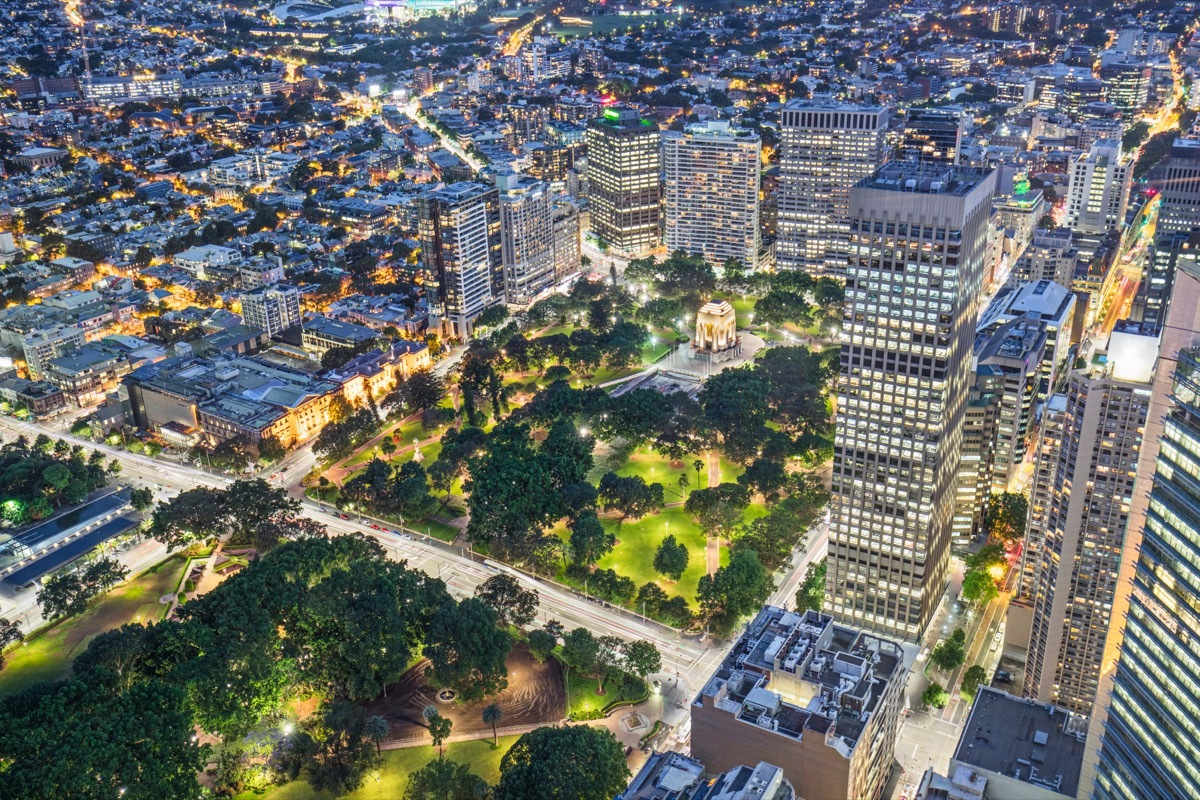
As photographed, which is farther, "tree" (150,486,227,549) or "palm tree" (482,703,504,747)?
"tree" (150,486,227,549)

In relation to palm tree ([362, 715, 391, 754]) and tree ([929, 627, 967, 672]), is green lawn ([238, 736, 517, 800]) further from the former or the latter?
tree ([929, 627, 967, 672])

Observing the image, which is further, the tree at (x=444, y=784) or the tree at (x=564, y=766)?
the tree at (x=444, y=784)

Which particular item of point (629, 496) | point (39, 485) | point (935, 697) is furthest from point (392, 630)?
point (39, 485)

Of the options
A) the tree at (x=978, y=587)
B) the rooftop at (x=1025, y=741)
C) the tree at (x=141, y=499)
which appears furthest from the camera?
the tree at (x=141, y=499)

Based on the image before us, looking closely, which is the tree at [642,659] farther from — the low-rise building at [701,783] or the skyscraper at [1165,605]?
the skyscraper at [1165,605]

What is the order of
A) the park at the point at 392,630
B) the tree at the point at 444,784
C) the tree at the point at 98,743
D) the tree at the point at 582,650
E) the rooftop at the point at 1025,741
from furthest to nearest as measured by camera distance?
the tree at the point at 582,650 < the park at the point at 392,630 < the tree at the point at 444,784 < the tree at the point at 98,743 < the rooftop at the point at 1025,741

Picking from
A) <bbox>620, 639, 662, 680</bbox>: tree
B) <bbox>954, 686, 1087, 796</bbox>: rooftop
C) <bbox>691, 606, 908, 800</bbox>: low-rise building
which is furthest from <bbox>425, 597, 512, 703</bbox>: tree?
<bbox>954, 686, 1087, 796</bbox>: rooftop

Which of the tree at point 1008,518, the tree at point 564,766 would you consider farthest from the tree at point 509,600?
the tree at point 1008,518
